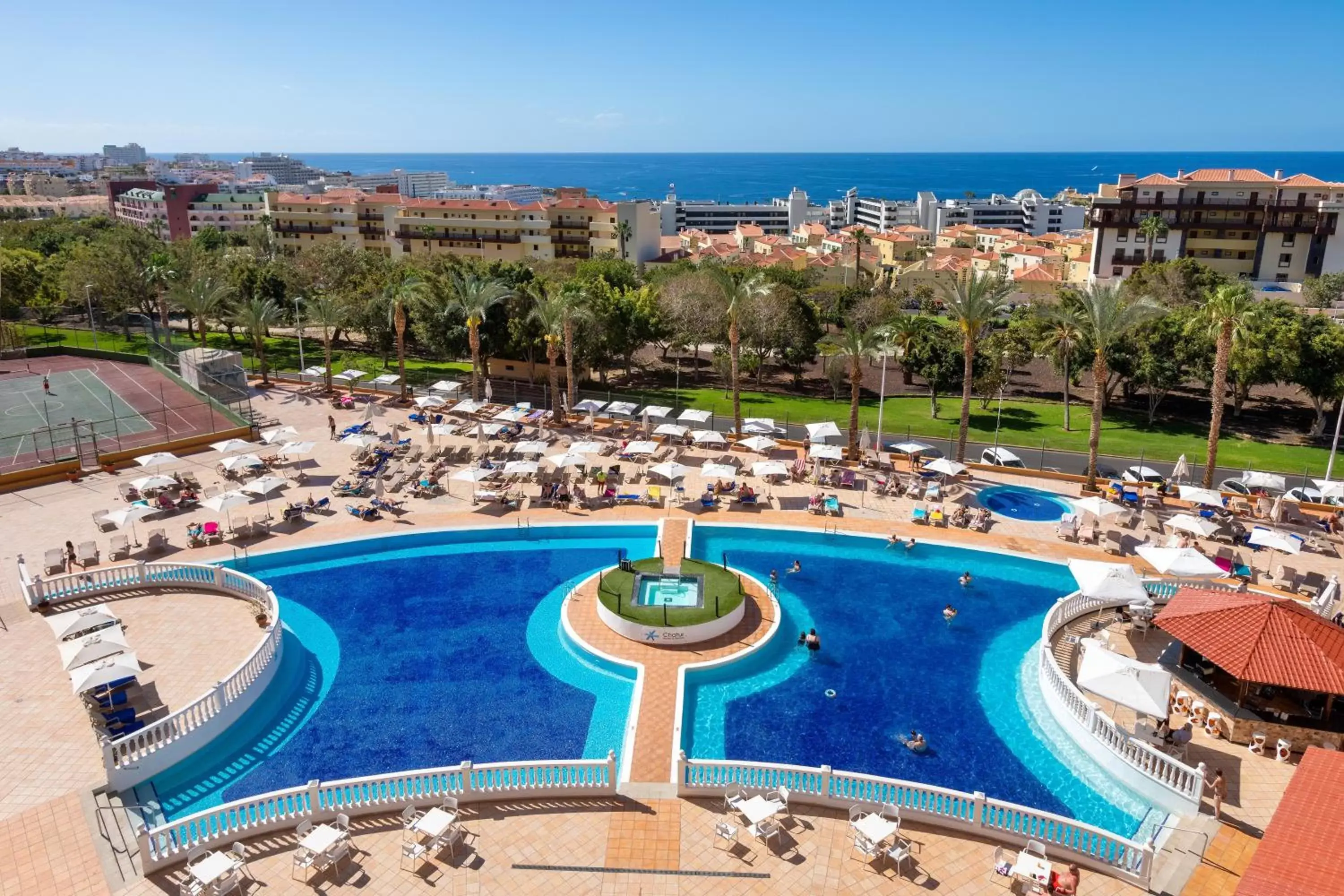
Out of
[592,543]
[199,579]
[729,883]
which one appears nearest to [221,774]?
[199,579]

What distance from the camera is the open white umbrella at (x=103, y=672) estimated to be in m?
18.2

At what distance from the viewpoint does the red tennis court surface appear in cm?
3759

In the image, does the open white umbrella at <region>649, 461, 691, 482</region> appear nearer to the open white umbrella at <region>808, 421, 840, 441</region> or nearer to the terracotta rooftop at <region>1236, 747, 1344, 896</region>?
the open white umbrella at <region>808, 421, 840, 441</region>

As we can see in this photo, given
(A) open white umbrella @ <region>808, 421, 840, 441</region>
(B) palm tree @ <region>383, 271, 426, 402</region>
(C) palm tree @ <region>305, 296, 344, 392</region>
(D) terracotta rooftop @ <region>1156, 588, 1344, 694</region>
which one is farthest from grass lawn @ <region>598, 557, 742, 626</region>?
(C) palm tree @ <region>305, 296, 344, 392</region>

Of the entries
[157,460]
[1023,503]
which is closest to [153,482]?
[157,460]

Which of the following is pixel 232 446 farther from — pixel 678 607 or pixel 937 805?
pixel 937 805

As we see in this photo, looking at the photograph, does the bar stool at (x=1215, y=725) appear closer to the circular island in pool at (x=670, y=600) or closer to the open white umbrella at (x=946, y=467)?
the circular island in pool at (x=670, y=600)

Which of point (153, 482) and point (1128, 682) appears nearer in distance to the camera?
point (1128, 682)

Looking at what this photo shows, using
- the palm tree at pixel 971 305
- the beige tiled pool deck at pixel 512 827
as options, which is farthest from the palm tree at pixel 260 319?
the palm tree at pixel 971 305

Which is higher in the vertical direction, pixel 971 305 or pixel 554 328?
pixel 971 305

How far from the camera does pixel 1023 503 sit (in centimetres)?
3462

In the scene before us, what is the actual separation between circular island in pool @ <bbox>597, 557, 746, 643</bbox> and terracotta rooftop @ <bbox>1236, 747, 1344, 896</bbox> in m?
13.2

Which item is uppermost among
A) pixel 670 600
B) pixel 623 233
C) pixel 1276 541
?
pixel 623 233

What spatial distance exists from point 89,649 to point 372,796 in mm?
8601
